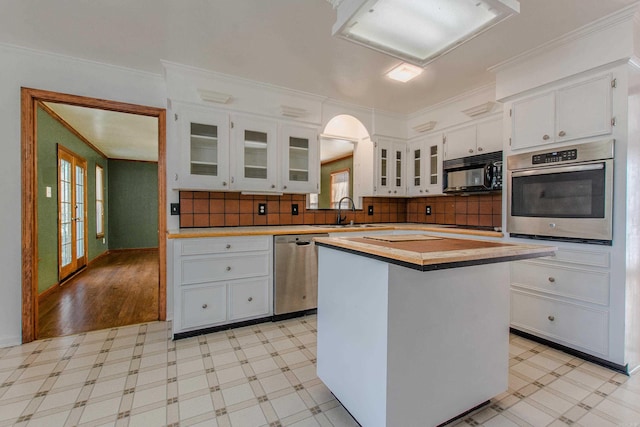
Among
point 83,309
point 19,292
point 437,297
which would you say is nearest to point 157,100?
point 19,292

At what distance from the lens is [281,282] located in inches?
110

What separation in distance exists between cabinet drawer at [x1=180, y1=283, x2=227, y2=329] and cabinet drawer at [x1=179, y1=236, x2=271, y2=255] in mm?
298

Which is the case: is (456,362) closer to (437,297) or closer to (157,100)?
(437,297)

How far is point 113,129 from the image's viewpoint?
182 inches

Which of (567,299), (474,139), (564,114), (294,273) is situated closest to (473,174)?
(474,139)

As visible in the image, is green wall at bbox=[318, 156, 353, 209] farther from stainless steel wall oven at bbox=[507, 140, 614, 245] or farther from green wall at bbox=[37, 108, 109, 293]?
green wall at bbox=[37, 108, 109, 293]

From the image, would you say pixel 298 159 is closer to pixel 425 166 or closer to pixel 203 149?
pixel 203 149

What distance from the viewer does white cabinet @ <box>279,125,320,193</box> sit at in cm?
313

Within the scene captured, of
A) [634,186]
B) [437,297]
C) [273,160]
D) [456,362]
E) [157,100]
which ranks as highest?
[157,100]

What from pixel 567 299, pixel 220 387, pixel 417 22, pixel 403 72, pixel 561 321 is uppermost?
pixel 403 72

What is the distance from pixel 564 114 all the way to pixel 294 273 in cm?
256

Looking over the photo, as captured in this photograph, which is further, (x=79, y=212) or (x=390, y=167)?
(x=79, y=212)

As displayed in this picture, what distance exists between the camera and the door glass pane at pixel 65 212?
167 inches

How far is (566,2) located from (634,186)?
1290 millimetres
